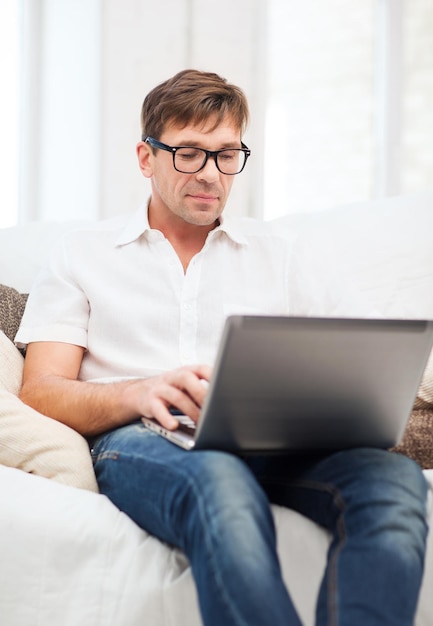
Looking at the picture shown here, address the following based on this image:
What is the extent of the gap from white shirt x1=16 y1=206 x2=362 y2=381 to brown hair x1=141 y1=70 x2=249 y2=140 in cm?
19

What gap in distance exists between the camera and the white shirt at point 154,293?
1.54 meters

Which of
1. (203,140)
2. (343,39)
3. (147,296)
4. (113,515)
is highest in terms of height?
(343,39)

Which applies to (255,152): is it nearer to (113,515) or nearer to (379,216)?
(379,216)

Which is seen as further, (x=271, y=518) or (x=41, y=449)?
(x=41, y=449)

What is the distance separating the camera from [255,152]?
3311 mm

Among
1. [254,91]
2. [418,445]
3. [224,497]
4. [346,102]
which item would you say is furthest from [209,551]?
[346,102]

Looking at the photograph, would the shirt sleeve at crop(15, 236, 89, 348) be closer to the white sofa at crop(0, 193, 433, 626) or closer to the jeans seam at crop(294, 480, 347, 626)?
the white sofa at crop(0, 193, 433, 626)

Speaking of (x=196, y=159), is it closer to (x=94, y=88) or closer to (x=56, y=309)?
(x=56, y=309)

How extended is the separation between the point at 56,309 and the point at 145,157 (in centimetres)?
37

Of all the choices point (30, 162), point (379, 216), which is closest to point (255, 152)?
point (30, 162)

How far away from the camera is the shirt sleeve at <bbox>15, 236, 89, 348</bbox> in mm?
1531

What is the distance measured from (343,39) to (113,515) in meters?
3.24

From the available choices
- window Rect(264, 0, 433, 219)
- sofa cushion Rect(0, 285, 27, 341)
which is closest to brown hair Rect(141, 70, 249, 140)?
sofa cushion Rect(0, 285, 27, 341)

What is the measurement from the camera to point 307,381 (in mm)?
1040
